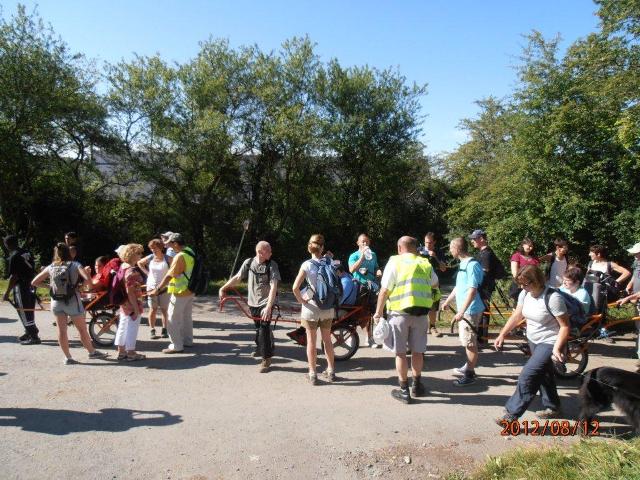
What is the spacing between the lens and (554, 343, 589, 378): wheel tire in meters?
6.07

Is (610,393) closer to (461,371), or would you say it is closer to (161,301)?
(461,371)

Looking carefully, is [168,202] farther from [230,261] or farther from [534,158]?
[534,158]

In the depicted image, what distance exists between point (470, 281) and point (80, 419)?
15.0 feet

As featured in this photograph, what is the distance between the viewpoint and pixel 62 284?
6.54 m

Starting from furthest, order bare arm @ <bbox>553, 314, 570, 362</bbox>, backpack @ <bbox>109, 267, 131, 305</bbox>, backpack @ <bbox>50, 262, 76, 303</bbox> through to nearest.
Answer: backpack @ <bbox>109, 267, 131, 305</bbox> → backpack @ <bbox>50, 262, 76, 303</bbox> → bare arm @ <bbox>553, 314, 570, 362</bbox>

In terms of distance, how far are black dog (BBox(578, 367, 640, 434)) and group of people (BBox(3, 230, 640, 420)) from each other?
0.37 metres

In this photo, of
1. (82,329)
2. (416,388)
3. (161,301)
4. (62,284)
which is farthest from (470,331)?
(62,284)

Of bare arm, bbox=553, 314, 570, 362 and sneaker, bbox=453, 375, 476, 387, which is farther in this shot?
sneaker, bbox=453, 375, 476, 387

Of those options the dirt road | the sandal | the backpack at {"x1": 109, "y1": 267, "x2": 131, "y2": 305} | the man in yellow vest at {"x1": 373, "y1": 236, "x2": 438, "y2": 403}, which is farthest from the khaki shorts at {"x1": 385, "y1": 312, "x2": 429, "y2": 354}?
the backpack at {"x1": 109, "y1": 267, "x2": 131, "y2": 305}

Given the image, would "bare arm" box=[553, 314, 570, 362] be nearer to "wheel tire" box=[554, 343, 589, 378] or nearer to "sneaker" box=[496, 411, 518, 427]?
"sneaker" box=[496, 411, 518, 427]

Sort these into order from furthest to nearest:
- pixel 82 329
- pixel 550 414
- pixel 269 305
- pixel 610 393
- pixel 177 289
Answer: pixel 177 289, pixel 82 329, pixel 269 305, pixel 550 414, pixel 610 393

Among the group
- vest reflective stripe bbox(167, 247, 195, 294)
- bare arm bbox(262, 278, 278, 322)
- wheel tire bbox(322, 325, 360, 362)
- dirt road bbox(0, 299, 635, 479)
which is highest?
vest reflective stripe bbox(167, 247, 195, 294)

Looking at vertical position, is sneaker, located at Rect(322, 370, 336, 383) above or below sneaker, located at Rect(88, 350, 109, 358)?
below

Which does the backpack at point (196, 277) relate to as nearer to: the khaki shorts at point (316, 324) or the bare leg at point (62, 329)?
the bare leg at point (62, 329)
